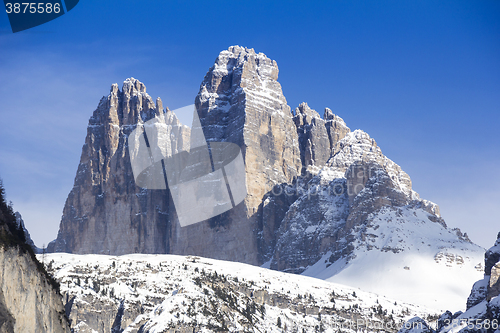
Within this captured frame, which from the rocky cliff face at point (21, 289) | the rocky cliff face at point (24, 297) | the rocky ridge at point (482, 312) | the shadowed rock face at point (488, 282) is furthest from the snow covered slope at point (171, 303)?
the rocky cliff face at point (24, 297)

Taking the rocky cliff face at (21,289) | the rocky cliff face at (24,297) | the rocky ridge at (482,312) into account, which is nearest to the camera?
the rocky cliff face at (24,297)

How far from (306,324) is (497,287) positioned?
74834 mm

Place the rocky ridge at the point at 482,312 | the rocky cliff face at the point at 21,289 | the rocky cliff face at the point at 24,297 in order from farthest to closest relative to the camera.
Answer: the rocky ridge at the point at 482,312 → the rocky cliff face at the point at 21,289 → the rocky cliff face at the point at 24,297

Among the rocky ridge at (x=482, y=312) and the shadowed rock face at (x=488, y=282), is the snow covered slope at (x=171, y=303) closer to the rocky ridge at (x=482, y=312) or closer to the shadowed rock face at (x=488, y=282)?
the rocky ridge at (x=482, y=312)

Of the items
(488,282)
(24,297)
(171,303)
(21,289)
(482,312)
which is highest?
(171,303)

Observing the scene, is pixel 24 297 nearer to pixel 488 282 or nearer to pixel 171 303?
pixel 171 303

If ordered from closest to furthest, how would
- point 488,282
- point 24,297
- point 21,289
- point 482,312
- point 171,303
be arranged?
point 21,289, point 24,297, point 482,312, point 488,282, point 171,303

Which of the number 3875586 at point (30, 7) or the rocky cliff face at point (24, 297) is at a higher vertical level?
the number 3875586 at point (30, 7)

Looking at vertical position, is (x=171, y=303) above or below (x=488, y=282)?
above

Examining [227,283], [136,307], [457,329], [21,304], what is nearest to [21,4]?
[21,304]

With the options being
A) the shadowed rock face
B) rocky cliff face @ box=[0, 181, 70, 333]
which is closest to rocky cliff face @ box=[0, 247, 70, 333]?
rocky cliff face @ box=[0, 181, 70, 333]

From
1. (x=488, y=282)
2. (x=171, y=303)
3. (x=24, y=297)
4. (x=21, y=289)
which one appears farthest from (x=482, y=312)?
(x=21, y=289)

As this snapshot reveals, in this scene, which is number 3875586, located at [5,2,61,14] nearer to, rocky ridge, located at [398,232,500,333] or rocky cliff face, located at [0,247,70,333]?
rocky cliff face, located at [0,247,70,333]

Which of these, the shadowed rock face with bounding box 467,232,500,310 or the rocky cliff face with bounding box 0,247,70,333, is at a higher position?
the shadowed rock face with bounding box 467,232,500,310
